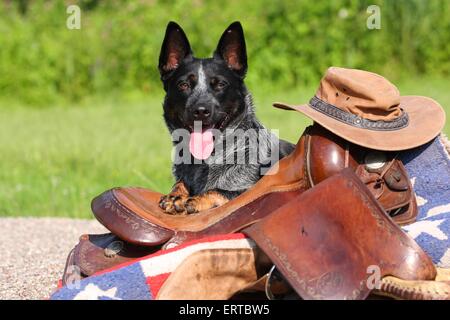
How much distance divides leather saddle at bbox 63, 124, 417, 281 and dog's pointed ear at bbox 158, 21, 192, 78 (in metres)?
1.40

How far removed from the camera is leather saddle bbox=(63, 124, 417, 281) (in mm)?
3797

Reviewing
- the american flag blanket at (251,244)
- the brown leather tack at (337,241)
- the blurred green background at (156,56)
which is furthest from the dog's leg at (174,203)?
the blurred green background at (156,56)

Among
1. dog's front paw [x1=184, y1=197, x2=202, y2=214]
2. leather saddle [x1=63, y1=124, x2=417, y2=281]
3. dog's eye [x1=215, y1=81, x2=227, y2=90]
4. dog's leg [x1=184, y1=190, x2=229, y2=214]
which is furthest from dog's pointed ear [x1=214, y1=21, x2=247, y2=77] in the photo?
leather saddle [x1=63, y1=124, x2=417, y2=281]

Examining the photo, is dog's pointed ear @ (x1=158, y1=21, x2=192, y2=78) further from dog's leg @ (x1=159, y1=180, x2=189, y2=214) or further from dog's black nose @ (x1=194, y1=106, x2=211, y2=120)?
dog's leg @ (x1=159, y1=180, x2=189, y2=214)

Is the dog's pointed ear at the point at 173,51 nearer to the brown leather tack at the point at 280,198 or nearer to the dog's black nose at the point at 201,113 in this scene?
the dog's black nose at the point at 201,113

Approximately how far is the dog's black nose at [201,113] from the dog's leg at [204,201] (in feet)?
1.54

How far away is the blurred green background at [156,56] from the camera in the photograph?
12.5 metres

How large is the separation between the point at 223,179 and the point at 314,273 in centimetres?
160

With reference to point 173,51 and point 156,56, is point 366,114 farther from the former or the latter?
point 156,56

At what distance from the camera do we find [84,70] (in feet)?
48.8

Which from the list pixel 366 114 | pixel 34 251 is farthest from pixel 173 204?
pixel 34 251

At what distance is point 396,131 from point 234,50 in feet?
5.07

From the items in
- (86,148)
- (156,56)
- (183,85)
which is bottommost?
(86,148)

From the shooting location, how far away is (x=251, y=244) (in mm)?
3609
